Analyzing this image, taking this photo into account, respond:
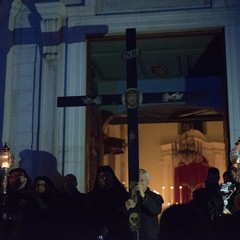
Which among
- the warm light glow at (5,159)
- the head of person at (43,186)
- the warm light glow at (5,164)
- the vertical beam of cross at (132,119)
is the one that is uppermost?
the vertical beam of cross at (132,119)

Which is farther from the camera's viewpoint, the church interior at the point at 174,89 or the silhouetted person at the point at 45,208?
the church interior at the point at 174,89

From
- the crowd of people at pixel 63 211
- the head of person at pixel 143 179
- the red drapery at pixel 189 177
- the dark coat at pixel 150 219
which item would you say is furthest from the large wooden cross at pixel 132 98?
the red drapery at pixel 189 177

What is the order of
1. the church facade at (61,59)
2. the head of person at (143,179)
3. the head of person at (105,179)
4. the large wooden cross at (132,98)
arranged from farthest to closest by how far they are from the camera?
the church facade at (61,59), the head of person at (105,179), the large wooden cross at (132,98), the head of person at (143,179)

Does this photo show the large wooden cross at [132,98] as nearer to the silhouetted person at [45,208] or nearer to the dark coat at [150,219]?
the dark coat at [150,219]

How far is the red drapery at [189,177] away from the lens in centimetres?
1933

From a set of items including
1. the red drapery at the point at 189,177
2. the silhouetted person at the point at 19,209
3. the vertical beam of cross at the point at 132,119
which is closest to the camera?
the vertical beam of cross at the point at 132,119

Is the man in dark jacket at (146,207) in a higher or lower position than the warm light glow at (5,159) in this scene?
lower

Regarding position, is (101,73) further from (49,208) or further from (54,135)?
(49,208)

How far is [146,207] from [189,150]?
553 inches

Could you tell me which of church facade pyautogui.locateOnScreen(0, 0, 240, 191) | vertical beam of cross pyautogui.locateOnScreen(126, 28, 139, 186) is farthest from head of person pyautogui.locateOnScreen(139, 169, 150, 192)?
church facade pyautogui.locateOnScreen(0, 0, 240, 191)

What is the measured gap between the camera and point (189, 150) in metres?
19.6

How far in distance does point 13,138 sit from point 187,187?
11.9 meters

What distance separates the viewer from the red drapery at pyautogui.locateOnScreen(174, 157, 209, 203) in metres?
19.3

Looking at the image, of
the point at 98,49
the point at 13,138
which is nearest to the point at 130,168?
the point at 13,138
